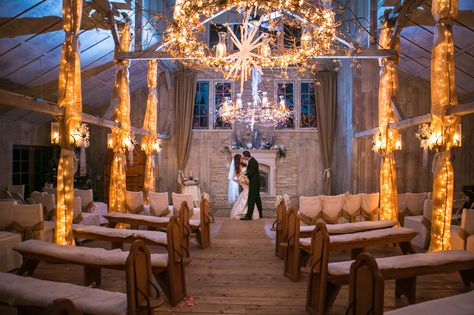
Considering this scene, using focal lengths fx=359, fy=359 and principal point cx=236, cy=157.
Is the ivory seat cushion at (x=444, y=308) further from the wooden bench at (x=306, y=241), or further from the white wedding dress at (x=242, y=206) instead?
the white wedding dress at (x=242, y=206)

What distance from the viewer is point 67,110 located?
6.16m

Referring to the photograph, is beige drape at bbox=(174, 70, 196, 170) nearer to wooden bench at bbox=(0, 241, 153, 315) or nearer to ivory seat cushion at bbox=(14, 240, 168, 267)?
ivory seat cushion at bbox=(14, 240, 168, 267)

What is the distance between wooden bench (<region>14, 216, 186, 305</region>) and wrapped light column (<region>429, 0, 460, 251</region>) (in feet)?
13.9


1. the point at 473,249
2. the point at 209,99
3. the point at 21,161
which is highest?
the point at 209,99

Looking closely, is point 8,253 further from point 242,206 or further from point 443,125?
point 443,125

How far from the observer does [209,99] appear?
47.1 feet

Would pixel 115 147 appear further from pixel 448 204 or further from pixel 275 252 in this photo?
pixel 448 204

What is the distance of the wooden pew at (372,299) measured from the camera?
2650mm

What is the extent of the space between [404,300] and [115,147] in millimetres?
6513

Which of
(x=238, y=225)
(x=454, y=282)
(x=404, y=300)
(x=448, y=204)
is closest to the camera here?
(x=404, y=300)

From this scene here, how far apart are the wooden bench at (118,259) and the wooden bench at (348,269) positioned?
5.07 feet

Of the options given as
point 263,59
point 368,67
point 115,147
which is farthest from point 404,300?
point 368,67

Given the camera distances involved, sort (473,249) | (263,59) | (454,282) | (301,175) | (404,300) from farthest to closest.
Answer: (301,175) → (263,59) → (473,249) → (454,282) → (404,300)

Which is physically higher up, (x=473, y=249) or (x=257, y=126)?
(x=257, y=126)
